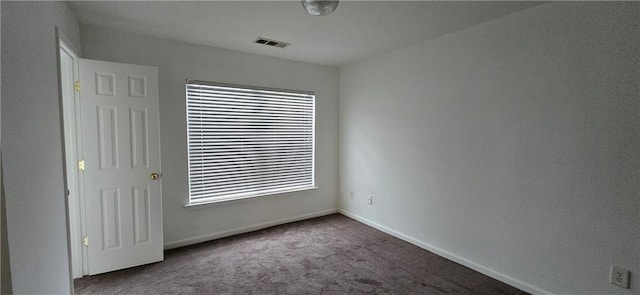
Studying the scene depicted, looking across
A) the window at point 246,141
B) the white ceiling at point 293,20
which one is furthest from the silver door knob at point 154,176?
the white ceiling at point 293,20

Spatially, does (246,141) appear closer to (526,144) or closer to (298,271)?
(298,271)

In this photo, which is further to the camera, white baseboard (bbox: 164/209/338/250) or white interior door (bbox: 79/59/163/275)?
white baseboard (bbox: 164/209/338/250)

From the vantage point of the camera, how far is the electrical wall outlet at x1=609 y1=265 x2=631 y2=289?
1.94 m

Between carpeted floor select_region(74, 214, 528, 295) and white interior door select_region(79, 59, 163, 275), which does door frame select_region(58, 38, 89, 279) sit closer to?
white interior door select_region(79, 59, 163, 275)

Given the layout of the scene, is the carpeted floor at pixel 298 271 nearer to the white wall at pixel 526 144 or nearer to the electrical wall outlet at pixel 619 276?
the white wall at pixel 526 144

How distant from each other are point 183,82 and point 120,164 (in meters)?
1.12

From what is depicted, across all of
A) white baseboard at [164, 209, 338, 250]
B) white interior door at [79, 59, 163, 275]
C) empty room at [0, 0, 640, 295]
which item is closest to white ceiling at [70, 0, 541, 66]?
empty room at [0, 0, 640, 295]

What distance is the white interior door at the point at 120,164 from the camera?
8.57 feet

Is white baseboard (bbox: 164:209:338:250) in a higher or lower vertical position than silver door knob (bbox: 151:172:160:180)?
lower

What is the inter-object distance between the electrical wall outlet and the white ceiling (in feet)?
6.81

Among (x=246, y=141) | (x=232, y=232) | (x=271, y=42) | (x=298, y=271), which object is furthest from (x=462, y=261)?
(x=271, y=42)

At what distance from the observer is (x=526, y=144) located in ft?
7.97

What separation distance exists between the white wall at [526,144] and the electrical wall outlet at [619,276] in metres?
0.04

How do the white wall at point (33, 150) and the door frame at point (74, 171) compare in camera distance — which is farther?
the door frame at point (74, 171)
